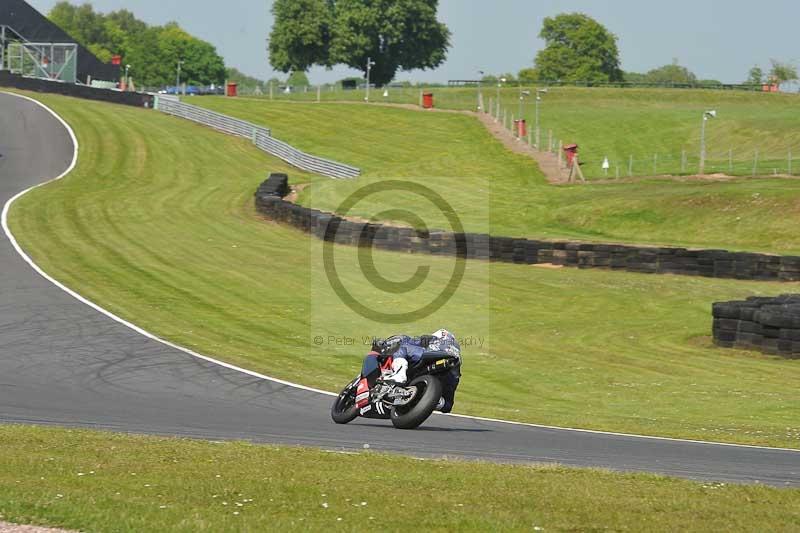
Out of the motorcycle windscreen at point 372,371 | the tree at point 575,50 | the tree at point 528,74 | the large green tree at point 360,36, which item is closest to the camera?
the motorcycle windscreen at point 372,371

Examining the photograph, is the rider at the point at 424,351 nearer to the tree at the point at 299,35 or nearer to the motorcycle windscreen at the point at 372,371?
the motorcycle windscreen at the point at 372,371

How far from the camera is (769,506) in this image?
31.8ft

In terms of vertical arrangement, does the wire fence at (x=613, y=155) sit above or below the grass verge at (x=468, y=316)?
above

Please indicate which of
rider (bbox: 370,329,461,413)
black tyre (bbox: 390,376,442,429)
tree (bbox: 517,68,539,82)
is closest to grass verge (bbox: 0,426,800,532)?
black tyre (bbox: 390,376,442,429)

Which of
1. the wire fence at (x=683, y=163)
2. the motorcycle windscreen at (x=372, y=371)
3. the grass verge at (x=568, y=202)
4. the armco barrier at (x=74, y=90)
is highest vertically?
the armco barrier at (x=74, y=90)

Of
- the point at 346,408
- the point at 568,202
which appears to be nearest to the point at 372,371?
the point at 346,408

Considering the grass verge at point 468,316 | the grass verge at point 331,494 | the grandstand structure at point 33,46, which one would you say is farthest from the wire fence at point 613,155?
the grass verge at point 331,494

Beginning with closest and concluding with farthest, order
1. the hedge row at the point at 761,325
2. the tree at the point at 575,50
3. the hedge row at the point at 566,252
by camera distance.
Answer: the hedge row at the point at 761,325 < the hedge row at the point at 566,252 < the tree at the point at 575,50

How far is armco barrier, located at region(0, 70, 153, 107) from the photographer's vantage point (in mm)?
74188

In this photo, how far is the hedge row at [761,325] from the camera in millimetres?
21062

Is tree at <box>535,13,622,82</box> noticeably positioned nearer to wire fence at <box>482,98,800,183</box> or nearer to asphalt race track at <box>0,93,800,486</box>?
wire fence at <box>482,98,800,183</box>

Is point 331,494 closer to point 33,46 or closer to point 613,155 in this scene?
point 613,155

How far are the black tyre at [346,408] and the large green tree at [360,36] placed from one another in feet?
412

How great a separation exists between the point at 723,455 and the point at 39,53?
87.2 metres
